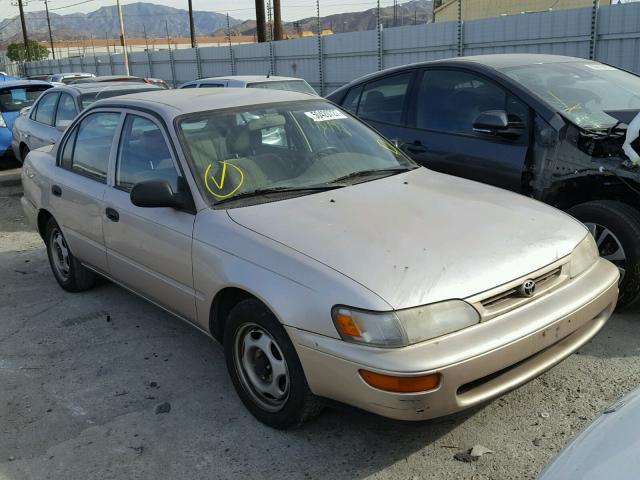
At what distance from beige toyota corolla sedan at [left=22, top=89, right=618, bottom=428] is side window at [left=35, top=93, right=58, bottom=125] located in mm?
5461

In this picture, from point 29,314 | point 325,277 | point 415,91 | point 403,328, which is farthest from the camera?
point 415,91

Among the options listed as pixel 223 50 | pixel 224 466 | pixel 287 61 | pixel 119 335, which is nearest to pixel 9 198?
pixel 119 335

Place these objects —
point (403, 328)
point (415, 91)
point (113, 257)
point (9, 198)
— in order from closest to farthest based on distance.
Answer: point (403, 328), point (113, 257), point (415, 91), point (9, 198)

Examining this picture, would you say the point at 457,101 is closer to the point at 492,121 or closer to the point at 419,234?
the point at 492,121

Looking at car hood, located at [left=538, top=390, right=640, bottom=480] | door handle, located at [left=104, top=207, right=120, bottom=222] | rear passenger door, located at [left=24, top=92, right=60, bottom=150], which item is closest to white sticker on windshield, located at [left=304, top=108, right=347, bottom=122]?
door handle, located at [left=104, top=207, right=120, bottom=222]

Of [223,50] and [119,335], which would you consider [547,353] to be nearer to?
[119,335]

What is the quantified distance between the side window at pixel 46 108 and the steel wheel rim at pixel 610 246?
7996 millimetres

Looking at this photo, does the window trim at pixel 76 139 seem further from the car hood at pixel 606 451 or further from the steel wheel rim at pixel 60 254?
the car hood at pixel 606 451

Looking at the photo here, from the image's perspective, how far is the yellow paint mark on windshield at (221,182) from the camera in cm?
355

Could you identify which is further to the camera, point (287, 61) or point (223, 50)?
point (223, 50)

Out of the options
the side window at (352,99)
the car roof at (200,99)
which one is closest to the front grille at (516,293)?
the car roof at (200,99)

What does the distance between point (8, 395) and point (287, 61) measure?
19438 mm

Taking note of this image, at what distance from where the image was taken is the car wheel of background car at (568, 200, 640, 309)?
161 inches

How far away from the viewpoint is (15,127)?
1051cm
